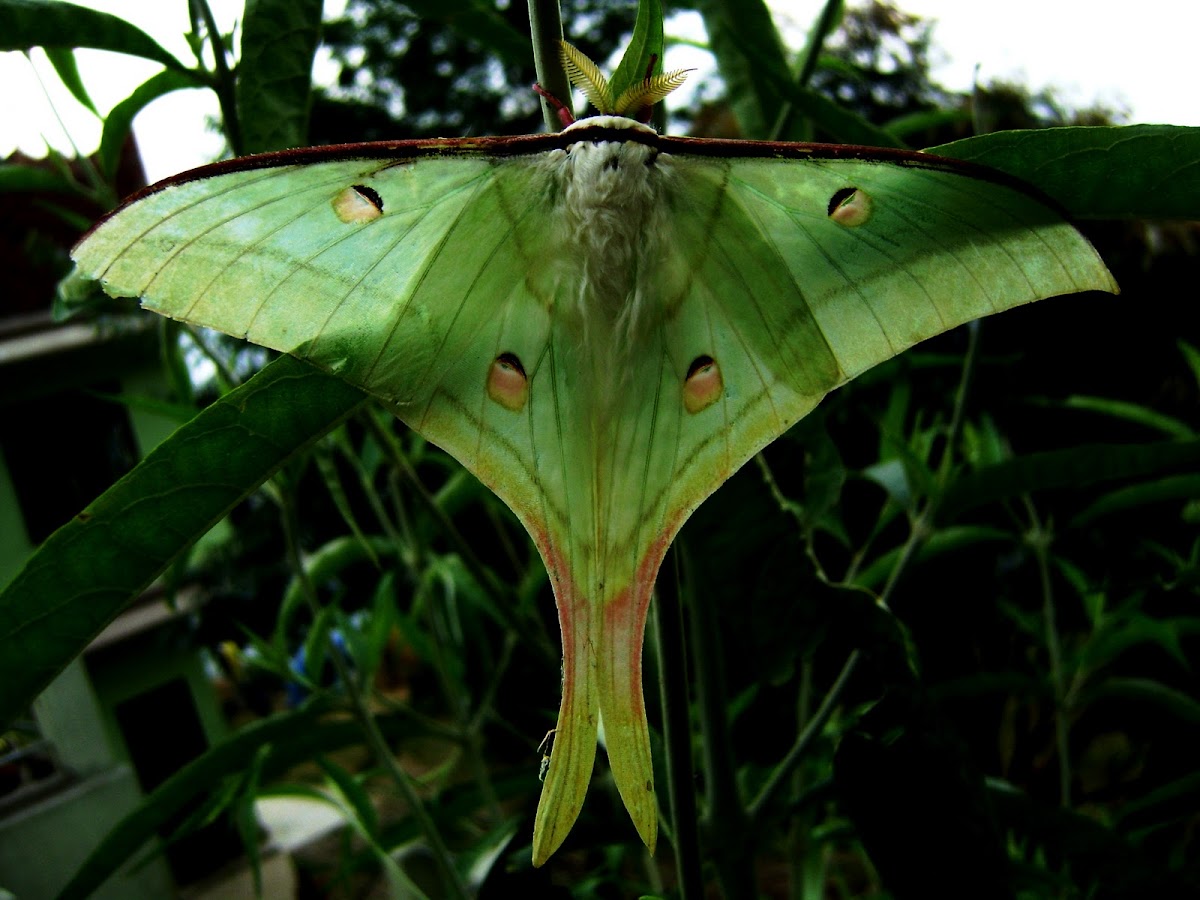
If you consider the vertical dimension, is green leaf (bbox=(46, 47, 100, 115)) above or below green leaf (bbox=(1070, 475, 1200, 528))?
above

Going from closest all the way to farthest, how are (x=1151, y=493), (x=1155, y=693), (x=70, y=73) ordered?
(x=70, y=73) → (x=1151, y=493) → (x=1155, y=693)

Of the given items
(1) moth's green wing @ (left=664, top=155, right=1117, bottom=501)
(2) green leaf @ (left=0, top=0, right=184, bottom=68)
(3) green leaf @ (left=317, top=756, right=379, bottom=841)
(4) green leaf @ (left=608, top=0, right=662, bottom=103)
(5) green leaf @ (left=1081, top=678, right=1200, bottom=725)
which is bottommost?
(5) green leaf @ (left=1081, top=678, right=1200, bottom=725)

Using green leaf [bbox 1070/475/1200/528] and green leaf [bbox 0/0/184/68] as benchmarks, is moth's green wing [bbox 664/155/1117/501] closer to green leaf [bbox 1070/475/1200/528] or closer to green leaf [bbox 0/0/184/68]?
green leaf [bbox 0/0/184/68]

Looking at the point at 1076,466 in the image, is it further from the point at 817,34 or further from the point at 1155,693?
the point at 1155,693

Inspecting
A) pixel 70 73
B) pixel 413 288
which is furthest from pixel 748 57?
pixel 70 73

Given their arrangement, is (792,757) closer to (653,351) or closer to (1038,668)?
(653,351)

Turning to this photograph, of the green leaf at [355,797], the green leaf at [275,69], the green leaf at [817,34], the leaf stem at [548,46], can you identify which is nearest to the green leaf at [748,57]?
the green leaf at [817,34]

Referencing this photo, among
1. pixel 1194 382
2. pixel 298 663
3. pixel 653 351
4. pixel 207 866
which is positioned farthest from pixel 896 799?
pixel 207 866

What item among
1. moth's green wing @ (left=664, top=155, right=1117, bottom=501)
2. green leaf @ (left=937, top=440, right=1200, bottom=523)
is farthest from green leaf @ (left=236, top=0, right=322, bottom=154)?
green leaf @ (left=937, top=440, right=1200, bottom=523)
